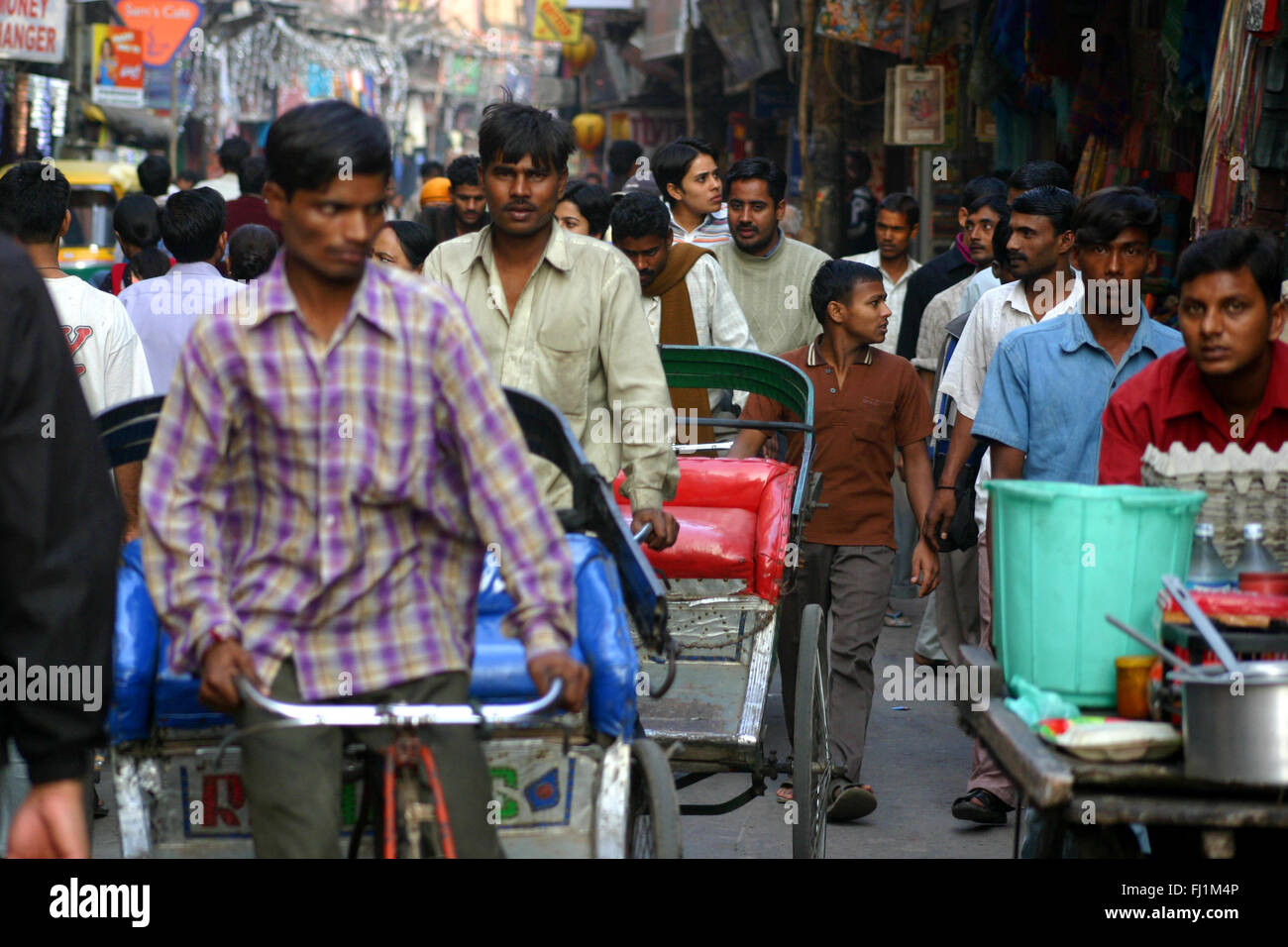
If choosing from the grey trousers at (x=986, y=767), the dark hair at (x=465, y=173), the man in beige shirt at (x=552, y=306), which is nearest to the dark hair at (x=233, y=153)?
the dark hair at (x=465, y=173)

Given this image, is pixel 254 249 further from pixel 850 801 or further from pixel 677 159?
pixel 850 801

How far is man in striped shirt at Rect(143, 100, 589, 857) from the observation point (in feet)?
9.03

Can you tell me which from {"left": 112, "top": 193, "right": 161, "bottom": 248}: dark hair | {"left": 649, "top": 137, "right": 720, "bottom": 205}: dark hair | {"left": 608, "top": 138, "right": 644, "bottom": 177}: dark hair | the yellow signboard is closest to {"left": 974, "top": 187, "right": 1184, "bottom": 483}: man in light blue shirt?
{"left": 649, "top": 137, "right": 720, "bottom": 205}: dark hair

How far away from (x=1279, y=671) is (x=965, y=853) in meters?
3.05

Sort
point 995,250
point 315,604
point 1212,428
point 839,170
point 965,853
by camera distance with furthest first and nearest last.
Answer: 1. point 839,170
2. point 995,250
3. point 965,853
4. point 1212,428
5. point 315,604

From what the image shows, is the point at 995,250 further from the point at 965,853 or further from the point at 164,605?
the point at 164,605

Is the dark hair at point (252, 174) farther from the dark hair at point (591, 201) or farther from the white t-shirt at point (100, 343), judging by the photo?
the white t-shirt at point (100, 343)

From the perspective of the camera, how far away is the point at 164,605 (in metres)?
2.75

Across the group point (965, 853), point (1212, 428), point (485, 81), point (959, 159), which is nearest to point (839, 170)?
point (959, 159)

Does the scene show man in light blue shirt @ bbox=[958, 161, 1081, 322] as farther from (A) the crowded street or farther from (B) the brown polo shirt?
(B) the brown polo shirt

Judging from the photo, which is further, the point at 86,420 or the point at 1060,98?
the point at 1060,98

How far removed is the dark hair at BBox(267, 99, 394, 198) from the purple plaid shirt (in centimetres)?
18
